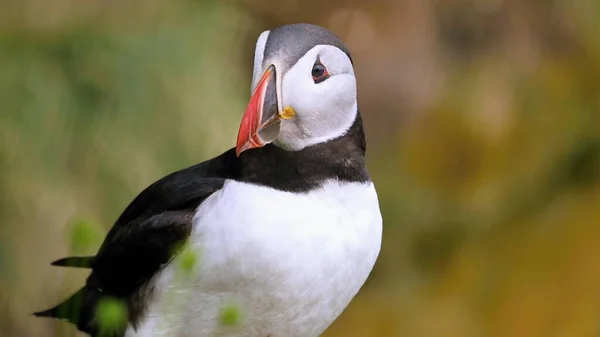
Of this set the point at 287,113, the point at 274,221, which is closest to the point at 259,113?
the point at 287,113

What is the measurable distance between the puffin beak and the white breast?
4.8 inches

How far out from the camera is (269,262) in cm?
146

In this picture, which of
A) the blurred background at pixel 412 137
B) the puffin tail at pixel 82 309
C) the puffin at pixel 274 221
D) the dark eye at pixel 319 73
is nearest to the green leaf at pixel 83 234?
the puffin at pixel 274 221

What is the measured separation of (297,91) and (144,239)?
352 millimetres

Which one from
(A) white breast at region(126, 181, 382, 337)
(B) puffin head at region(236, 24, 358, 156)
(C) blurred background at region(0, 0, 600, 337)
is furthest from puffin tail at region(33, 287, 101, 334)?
(C) blurred background at region(0, 0, 600, 337)

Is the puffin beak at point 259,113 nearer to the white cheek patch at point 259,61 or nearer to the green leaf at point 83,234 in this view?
the white cheek patch at point 259,61

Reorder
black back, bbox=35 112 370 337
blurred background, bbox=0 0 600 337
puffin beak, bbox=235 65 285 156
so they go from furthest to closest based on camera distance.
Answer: blurred background, bbox=0 0 600 337 < black back, bbox=35 112 370 337 < puffin beak, bbox=235 65 285 156

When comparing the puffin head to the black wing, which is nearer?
the puffin head

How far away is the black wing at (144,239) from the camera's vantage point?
1.57 metres

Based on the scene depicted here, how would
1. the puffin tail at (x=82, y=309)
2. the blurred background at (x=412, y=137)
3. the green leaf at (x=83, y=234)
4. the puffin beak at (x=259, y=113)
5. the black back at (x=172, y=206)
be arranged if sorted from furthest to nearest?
the blurred background at (x=412, y=137)
the puffin tail at (x=82, y=309)
the black back at (x=172, y=206)
the puffin beak at (x=259, y=113)
the green leaf at (x=83, y=234)

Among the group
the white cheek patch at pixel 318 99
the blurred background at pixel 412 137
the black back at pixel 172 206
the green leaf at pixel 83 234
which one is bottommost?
the blurred background at pixel 412 137

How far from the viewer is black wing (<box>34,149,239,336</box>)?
5.14 ft

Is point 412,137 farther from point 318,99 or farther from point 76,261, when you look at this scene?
point 318,99

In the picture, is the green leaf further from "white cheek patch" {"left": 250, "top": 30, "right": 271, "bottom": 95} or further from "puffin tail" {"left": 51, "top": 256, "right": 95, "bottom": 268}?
"puffin tail" {"left": 51, "top": 256, "right": 95, "bottom": 268}
